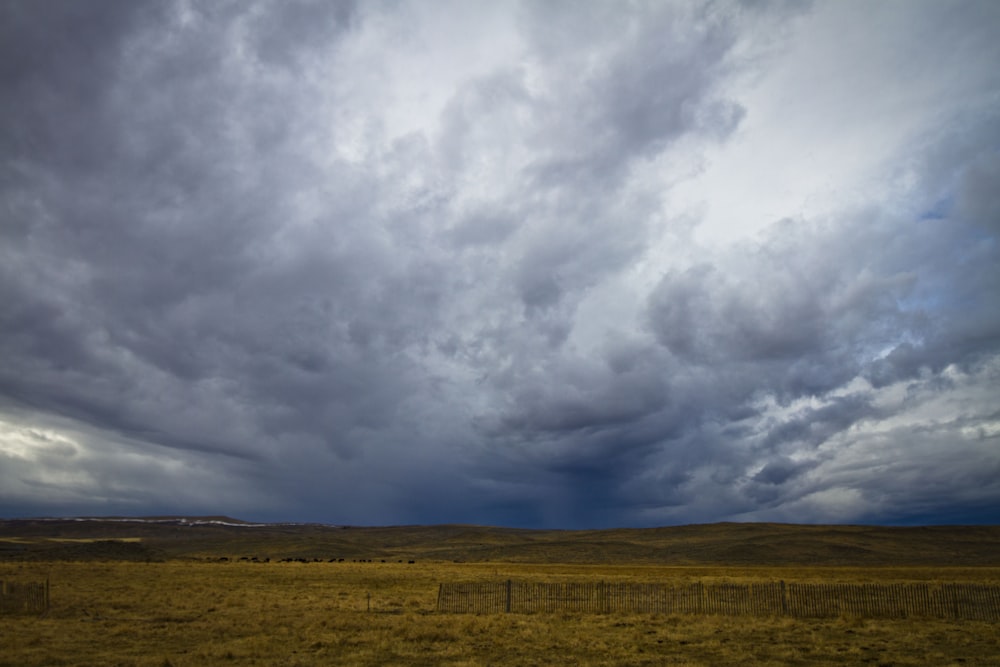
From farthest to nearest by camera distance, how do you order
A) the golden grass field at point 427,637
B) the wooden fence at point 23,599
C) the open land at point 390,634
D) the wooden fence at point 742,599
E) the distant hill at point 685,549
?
the distant hill at point 685,549
the wooden fence at point 23,599
the wooden fence at point 742,599
the open land at point 390,634
the golden grass field at point 427,637

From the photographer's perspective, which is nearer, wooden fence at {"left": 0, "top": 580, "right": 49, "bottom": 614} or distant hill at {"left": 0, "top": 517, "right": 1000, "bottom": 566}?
wooden fence at {"left": 0, "top": 580, "right": 49, "bottom": 614}

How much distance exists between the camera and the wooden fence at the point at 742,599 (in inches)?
1164

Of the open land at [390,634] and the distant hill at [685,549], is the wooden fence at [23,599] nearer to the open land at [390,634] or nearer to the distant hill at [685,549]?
the open land at [390,634]

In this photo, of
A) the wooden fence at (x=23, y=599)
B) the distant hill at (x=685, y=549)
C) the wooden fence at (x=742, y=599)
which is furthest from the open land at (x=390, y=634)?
the distant hill at (x=685, y=549)

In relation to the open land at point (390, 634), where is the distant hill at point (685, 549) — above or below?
below

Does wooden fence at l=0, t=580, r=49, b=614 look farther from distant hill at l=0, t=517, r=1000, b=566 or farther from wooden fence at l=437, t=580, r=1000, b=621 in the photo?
distant hill at l=0, t=517, r=1000, b=566

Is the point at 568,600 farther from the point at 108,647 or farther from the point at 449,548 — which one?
the point at 449,548

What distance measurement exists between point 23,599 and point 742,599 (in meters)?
33.2

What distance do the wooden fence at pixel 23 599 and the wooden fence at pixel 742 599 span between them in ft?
59.5

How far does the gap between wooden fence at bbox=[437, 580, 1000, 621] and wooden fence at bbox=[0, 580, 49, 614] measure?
59.5 ft

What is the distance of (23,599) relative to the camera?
98.2 ft

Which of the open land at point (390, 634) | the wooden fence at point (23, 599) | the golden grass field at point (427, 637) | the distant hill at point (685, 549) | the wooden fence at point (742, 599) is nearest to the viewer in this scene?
the golden grass field at point (427, 637)

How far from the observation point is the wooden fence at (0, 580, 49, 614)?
2980cm

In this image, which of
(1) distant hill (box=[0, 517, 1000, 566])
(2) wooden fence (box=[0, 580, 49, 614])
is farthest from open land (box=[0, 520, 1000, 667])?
(1) distant hill (box=[0, 517, 1000, 566])
